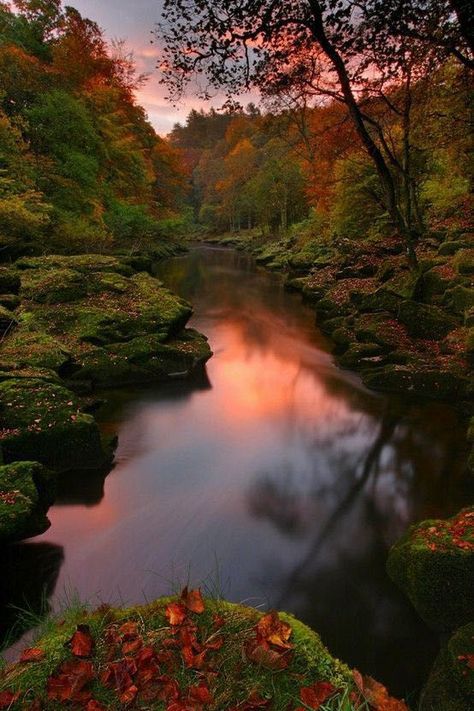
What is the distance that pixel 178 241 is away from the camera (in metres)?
46.4

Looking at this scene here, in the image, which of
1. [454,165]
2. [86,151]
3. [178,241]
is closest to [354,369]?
[454,165]

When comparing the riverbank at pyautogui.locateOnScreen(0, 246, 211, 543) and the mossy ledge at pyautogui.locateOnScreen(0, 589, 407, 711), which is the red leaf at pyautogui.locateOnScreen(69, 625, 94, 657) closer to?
the mossy ledge at pyautogui.locateOnScreen(0, 589, 407, 711)

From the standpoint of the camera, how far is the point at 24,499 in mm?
4566

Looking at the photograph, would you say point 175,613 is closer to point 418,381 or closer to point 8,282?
point 418,381

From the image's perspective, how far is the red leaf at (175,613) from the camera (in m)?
2.50

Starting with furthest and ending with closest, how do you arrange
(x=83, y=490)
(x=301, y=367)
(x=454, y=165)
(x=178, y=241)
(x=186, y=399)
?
(x=178, y=241)
(x=454, y=165)
(x=301, y=367)
(x=186, y=399)
(x=83, y=490)

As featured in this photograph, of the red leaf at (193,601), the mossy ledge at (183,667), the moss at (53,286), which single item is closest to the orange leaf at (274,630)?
the mossy ledge at (183,667)

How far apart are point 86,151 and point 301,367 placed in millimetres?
16070

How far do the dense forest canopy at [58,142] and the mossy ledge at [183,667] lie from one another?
12.0 meters

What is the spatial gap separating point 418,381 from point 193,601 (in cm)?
832

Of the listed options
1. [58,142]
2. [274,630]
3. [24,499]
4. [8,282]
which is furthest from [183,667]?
[58,142]

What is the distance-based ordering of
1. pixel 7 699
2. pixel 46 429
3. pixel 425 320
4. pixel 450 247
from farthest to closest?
pixel 450 247 < pixel 425 320 < pixel 46 429 < pixel 7 699

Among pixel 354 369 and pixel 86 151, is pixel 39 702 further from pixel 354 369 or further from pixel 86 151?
pixel 86 151

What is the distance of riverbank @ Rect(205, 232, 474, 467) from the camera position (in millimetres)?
9664
